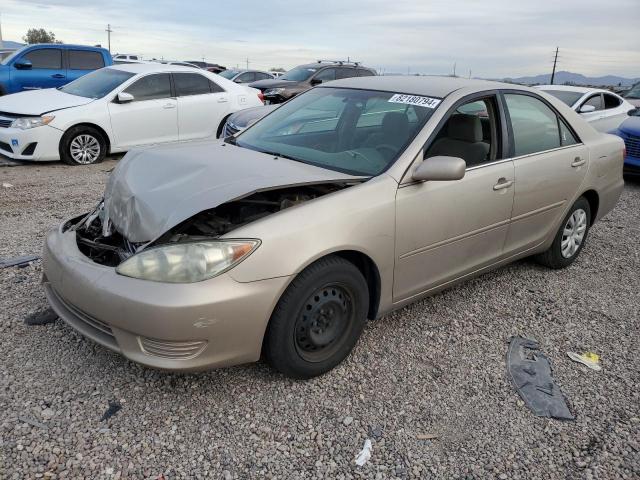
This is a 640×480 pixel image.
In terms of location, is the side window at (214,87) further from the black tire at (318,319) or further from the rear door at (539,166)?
the black tire at (318,319)

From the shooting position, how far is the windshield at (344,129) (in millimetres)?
3311

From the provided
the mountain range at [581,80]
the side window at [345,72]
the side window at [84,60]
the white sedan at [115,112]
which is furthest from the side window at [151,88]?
the mountain range at [581,80]

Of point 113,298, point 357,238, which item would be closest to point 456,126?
point 357,238

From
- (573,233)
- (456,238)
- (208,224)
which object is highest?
(208,224)

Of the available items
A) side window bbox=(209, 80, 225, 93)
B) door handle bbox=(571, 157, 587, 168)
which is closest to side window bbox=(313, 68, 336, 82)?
side window bbox=(209, 80, 225, 93)

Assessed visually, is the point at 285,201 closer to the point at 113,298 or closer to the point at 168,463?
the point at 113,298

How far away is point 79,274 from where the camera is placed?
8.71 ft

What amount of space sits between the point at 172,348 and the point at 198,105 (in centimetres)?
745

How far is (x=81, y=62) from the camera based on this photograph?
11.9m

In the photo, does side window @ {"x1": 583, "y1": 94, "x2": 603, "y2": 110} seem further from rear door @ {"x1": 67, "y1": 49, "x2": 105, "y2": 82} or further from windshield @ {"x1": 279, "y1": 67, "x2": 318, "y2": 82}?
rear door @ {"x1": 67, "y1": 49, "x2": 105, "y2": 82}

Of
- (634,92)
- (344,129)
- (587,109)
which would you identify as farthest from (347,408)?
(634,92)

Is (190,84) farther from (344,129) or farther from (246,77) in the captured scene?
(246,77)

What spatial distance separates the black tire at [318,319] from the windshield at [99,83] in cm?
698

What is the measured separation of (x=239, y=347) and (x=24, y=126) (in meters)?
6.69
